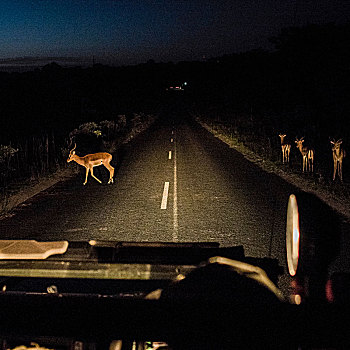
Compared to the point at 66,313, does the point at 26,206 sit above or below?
below

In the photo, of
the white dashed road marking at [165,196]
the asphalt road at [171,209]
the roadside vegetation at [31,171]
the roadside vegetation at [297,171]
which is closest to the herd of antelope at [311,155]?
the roadside vegetation at [297,171]

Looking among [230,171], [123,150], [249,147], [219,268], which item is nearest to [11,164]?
[123,150]

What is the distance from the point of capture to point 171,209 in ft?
28.1

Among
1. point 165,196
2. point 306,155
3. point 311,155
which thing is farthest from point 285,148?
point 165,196

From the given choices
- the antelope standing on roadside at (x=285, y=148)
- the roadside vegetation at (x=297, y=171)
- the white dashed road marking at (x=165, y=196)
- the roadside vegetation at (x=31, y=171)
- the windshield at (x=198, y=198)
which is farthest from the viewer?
the antelope standing on roadside at (x=285, y=148)

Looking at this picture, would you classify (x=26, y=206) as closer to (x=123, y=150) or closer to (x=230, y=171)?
(x=230, y=171)

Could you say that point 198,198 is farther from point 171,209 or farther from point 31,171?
point 31,171

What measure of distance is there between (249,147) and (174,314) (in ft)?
60.6

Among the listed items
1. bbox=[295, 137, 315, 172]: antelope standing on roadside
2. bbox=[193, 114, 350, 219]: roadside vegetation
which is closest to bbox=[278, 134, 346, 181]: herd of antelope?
bbox=[295, 137, 315, 172]: antelope standing on roadside

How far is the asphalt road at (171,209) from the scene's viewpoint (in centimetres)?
675

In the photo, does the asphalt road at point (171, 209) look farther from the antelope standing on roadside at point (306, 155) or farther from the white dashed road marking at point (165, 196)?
the antelope standing on roadside at point (306, 155)

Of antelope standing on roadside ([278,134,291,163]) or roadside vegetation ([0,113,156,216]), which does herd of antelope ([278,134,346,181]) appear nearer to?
antelope standing on roadside ([278,134,291,163])

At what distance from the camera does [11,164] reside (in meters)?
15.1

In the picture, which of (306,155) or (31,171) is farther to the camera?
(31,171)
